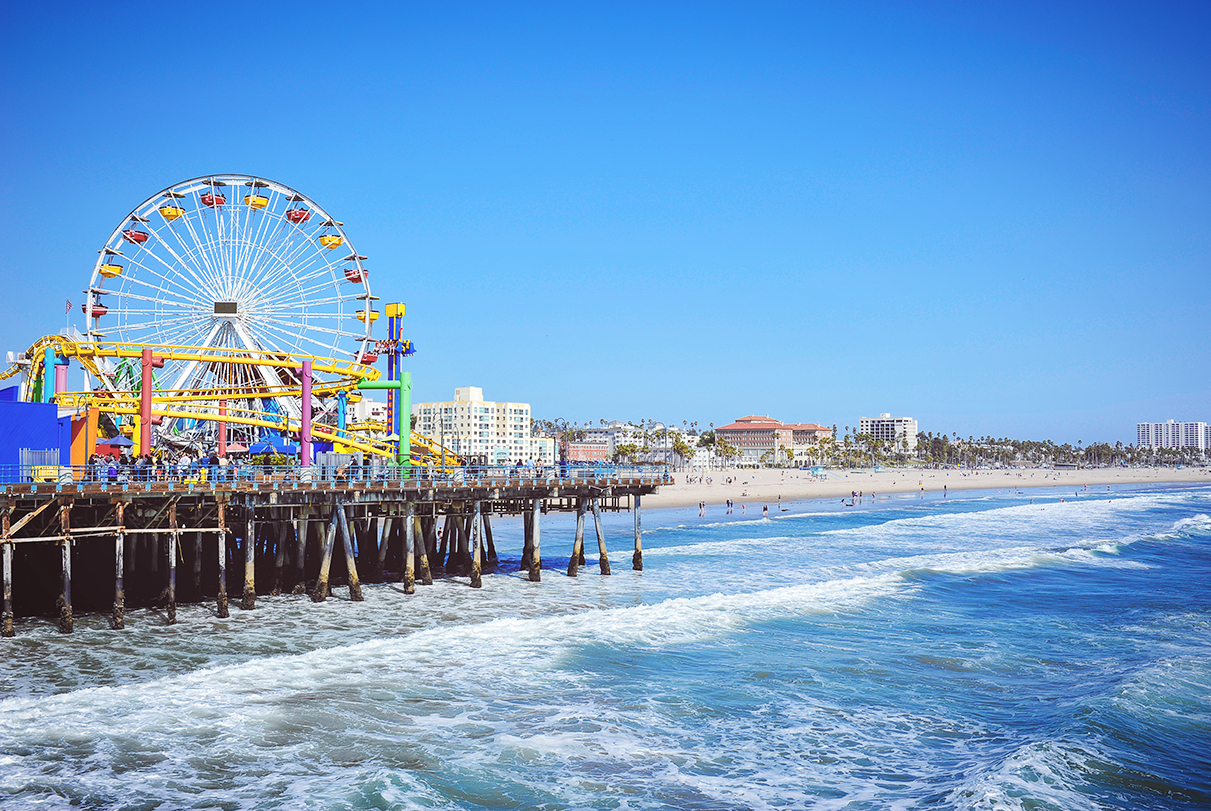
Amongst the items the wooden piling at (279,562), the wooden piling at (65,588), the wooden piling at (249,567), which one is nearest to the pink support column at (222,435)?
the wooden piling at (279,562)

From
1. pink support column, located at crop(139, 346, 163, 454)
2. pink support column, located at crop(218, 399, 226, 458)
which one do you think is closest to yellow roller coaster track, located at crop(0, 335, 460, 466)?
pink support column, located at crop(218, 399, 226, 458)

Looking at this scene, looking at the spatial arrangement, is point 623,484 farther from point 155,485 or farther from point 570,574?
point 155,485

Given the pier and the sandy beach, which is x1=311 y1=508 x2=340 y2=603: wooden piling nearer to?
the pier

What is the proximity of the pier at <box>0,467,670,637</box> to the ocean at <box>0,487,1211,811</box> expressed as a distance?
3.78 feet

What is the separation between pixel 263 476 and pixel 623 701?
13389 mm

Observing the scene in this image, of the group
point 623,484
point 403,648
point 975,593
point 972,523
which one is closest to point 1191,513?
point 972,523

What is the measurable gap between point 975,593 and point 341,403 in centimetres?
2893

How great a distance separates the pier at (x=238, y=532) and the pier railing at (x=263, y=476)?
0.28 ft

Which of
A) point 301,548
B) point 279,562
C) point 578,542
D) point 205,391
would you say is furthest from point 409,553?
point 205,391

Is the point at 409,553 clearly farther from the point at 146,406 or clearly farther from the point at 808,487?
the point at 808,487

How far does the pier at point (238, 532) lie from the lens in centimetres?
2072

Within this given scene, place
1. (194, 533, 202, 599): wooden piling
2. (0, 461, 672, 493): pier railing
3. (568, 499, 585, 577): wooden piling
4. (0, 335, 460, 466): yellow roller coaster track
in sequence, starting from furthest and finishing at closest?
(0, 335, 460, 466): yellow roller coaster track < (568, 499, 585, 577): wooden piling < (194, 533, 202, 599): wooden piling < (0, 461, 672, 493): pier railing

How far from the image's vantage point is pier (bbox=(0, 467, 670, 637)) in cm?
2072

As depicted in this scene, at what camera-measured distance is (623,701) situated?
1642 cm
